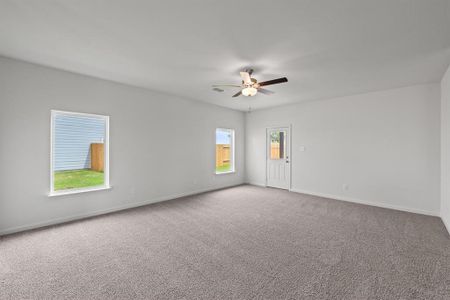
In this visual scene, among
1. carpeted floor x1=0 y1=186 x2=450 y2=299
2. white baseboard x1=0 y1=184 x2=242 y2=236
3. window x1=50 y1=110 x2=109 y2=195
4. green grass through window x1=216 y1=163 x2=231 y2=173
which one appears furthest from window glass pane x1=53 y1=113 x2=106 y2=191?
green grass through window x1=216 y1=163 x2=231 y2=173

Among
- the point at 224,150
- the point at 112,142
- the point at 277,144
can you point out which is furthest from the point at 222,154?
the point at 112,142

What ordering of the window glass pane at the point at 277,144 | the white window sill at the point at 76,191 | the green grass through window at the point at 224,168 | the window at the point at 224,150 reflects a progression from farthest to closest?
the green grass through window at the point at 224,168, the window at the point at 224,150, the window glass pane at the point at 277,144, the white window sill at the point at 76,191

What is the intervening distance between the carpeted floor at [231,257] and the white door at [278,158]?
7.49 ft

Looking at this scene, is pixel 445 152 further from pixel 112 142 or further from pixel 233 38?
pixel 112 142

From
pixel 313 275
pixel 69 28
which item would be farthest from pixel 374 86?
pixel 69 28

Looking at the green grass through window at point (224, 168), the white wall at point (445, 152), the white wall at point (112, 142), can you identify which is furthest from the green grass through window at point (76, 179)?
the white wall at point (445, 152)

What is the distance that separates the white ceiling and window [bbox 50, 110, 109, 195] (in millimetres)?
895

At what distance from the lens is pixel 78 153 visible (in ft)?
12.1

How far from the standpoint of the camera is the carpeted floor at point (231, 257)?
6.04 feet

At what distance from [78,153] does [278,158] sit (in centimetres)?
513

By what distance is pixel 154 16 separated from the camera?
2.03 meters

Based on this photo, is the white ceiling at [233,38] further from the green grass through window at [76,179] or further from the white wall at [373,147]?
the green grass through window at [76,179]

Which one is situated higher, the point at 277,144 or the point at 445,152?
the point at 277,144

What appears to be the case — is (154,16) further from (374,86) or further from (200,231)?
(374,86)
